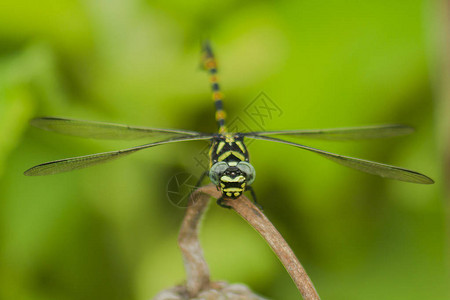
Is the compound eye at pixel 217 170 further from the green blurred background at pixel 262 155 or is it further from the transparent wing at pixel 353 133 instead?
the green blurred background at pixel 262 155

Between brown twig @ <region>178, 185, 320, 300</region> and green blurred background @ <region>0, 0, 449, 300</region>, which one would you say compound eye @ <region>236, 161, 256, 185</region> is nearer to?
brown twig @ <region>178, 185, 320, 300</region>

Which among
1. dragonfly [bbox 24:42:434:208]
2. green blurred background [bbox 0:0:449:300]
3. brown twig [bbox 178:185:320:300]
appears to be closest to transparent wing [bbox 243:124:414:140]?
dragonfly [bbox 24:42:434:208]

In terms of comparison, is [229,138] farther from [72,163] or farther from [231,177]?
[72,163]

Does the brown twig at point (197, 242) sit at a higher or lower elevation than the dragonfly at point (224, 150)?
lower

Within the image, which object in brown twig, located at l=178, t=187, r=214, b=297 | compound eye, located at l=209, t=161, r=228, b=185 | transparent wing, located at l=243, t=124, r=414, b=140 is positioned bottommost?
brown twig, located at l=178, t=187, r=214, b=297

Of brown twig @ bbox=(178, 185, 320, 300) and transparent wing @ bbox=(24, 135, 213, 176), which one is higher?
transparent wing @ bbox=(24, 135, 213, 176)

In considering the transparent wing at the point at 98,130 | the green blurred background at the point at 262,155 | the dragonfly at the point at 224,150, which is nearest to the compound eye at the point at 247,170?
the dragonfly at the point at 224,150
